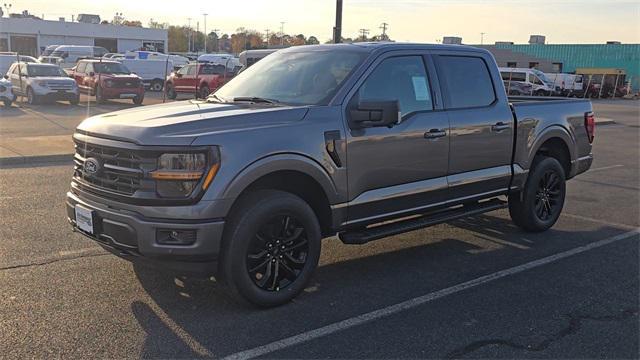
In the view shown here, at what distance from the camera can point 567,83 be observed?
4422 cm

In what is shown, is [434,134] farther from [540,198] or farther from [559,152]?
[559,152]

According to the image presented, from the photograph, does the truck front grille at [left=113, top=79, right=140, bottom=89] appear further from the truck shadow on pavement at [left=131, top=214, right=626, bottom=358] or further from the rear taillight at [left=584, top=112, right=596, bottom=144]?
the rear taillight at [left=584, top=112, right=596, bottom=144]

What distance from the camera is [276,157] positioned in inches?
168

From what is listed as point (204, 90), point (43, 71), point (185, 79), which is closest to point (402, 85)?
point (43, 71)

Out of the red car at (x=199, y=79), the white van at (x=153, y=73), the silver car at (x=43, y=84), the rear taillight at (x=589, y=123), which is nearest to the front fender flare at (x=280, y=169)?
the rear taillight at (x=589, y=123)

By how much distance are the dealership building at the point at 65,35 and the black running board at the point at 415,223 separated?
70.9 metres

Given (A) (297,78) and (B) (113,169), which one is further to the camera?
(A) (297,78)

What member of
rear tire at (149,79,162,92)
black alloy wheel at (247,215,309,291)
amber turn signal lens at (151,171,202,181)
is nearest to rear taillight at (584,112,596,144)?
black alloy wheel at (247,215,309,291)

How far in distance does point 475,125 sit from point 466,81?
475mm

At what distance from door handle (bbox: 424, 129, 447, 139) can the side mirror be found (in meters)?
0.59

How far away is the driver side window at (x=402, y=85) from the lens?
5050 mm

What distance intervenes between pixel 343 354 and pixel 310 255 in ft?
3.31

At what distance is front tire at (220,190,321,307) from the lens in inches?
163

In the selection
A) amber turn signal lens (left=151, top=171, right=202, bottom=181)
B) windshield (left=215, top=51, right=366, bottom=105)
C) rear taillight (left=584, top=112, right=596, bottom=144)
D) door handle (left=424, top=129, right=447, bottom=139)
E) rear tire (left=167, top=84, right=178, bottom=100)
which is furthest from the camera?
rear tire (left=167, top=84, right=178, bottom=100)
